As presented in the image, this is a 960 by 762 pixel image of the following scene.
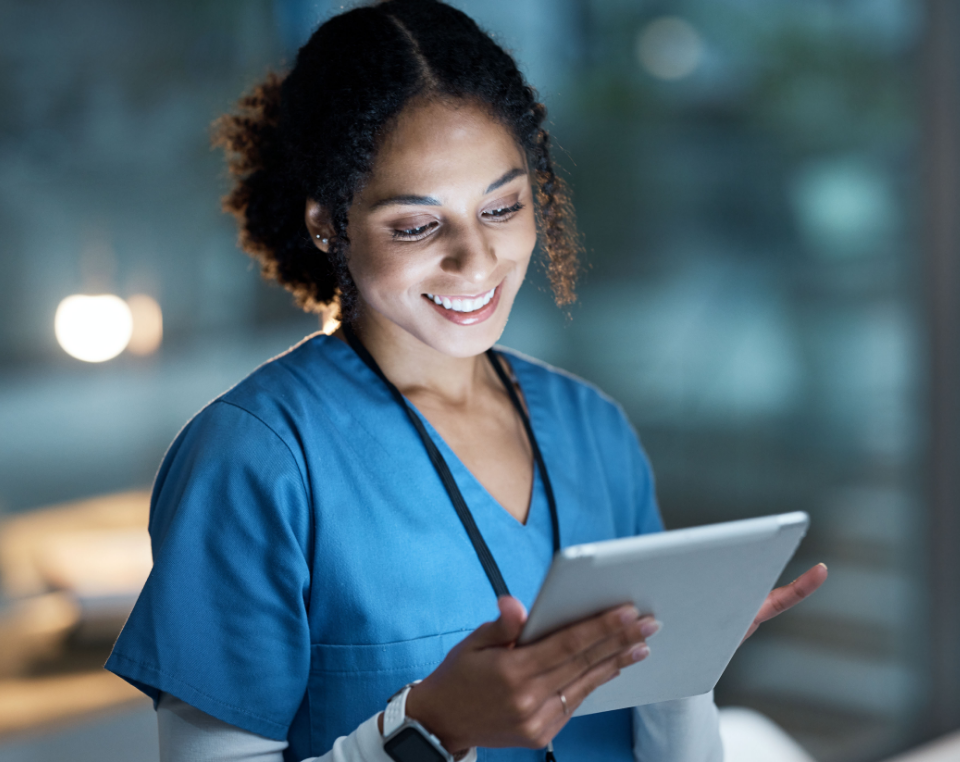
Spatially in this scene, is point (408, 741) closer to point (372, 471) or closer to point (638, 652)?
point (638, 652)

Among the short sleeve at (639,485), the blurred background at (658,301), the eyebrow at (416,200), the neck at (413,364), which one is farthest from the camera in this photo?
the blurred background at (658,301)

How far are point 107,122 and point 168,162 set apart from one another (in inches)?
5.2

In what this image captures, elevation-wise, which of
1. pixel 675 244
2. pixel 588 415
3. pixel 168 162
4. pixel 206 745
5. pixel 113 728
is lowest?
pixel 113 728

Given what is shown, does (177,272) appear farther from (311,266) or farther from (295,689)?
(295,689)

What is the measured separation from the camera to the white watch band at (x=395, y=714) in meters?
0.76

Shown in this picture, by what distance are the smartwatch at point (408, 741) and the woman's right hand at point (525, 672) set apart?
25 mm

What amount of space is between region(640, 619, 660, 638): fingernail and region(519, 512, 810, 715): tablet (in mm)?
13

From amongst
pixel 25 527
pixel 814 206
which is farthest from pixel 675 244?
pixel 25 527

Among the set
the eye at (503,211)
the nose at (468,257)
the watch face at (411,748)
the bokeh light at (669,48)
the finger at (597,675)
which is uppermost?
the bokeh light at (669,48)

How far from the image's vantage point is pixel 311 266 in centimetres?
114

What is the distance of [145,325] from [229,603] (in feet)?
3.68

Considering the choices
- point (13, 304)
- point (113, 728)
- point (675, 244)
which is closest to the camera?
point (13, 304)

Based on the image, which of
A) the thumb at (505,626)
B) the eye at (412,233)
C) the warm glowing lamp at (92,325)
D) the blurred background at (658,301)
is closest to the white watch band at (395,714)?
the thumb at (505,626)

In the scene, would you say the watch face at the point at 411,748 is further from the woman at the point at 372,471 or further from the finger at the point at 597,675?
the finger at the point at 597,675
